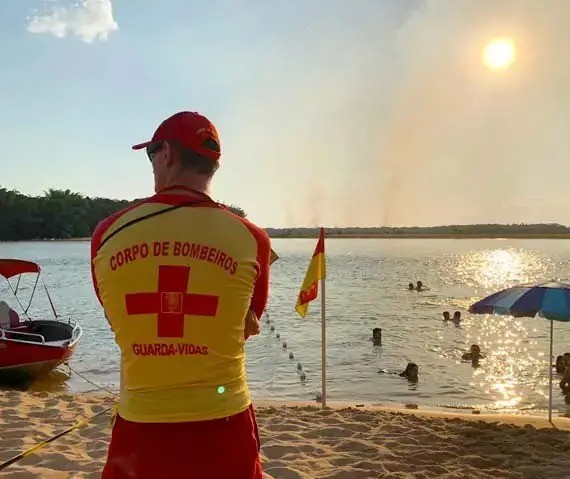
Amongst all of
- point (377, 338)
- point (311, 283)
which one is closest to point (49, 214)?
point (377, 338)

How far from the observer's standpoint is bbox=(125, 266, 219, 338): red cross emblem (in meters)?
2.03

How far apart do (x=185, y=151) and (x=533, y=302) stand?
7056 millimetres

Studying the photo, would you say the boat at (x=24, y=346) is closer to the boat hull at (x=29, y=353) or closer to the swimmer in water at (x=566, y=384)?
the boat hull at (x=29, y=353)

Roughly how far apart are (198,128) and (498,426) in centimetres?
751

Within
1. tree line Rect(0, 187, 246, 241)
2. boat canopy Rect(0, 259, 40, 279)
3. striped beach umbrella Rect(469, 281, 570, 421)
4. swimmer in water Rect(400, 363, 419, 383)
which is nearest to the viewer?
striped beach umbrella Rect(469, 281, 570, 421)

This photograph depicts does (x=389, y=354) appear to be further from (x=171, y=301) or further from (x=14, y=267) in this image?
(x=171, y=301)

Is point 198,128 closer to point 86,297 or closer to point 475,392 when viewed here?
point 475,392

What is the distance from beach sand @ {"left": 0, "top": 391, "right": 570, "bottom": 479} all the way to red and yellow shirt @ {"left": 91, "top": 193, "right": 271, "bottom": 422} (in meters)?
4.18

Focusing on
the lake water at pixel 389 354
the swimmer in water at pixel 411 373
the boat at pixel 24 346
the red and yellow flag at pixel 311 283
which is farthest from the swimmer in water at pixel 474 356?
the boat at pixel 24 346

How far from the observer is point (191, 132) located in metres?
2.18

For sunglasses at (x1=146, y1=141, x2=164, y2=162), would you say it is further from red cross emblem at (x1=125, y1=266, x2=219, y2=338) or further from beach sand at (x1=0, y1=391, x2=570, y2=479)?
beach sand at (x1=0, y1=391, x2=570, y2=479)

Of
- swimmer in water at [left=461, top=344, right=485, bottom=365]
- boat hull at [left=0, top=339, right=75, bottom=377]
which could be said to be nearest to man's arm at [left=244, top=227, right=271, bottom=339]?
boat hull at [left=0, top=339, right=75, bottom=377]

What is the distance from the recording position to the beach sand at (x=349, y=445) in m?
6.11

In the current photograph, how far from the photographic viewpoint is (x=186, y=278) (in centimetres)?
203
